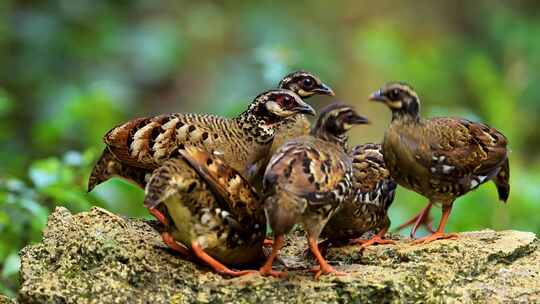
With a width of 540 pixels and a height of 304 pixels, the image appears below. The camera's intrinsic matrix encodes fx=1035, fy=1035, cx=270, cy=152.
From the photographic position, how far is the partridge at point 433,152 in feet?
21.6

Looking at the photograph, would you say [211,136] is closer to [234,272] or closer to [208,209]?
[208,209]

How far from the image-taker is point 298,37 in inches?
629

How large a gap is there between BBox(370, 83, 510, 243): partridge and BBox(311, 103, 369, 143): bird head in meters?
0.18

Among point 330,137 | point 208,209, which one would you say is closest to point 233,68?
point 330,137

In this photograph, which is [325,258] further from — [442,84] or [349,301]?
[442,84]

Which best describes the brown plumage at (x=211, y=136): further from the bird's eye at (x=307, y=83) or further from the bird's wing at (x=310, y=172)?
the bird's wing at (x=310, y=172)

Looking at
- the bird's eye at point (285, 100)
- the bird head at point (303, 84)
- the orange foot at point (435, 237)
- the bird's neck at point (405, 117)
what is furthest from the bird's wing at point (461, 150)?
the bird head at point (303, 84)

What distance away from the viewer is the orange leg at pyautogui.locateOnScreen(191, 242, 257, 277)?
239 inches

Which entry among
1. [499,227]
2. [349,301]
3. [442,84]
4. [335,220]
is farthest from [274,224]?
[442,84]

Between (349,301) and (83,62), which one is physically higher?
(83,62)

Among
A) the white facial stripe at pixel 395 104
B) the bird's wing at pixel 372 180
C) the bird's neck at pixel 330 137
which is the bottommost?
the bird's wing at pixel 372 180

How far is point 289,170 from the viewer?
594 centimetres

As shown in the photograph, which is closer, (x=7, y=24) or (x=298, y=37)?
(x=7, y=24)

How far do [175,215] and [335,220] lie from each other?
1.22m
